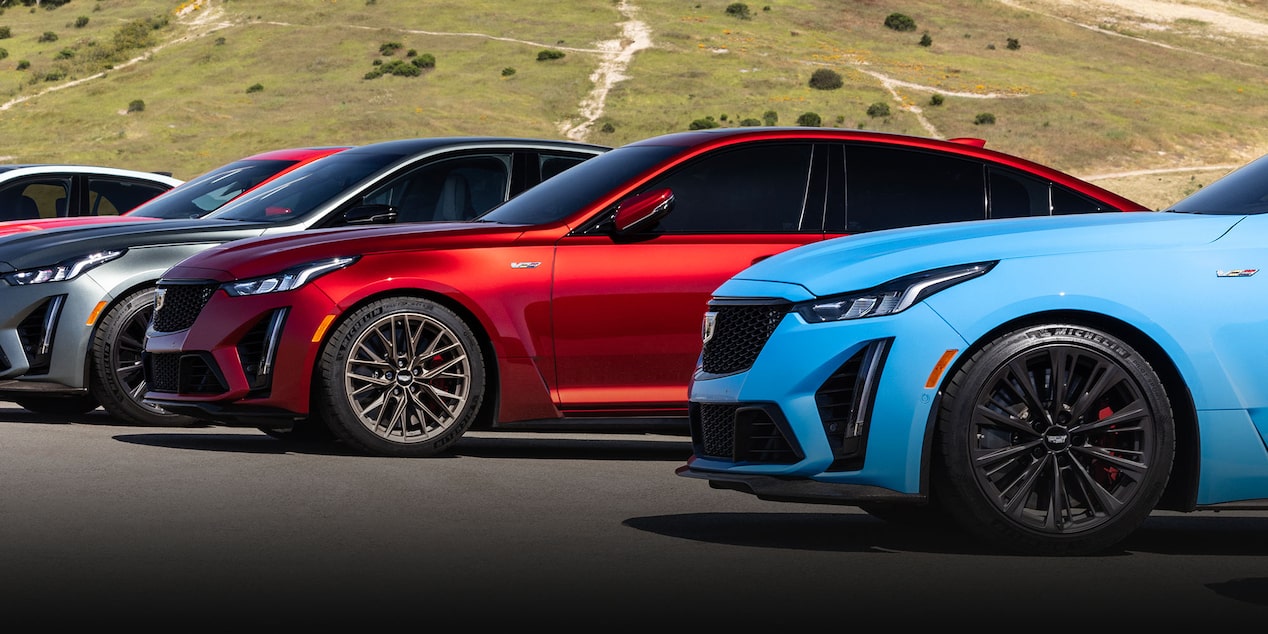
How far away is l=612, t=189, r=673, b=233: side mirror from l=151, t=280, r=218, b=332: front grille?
6.70 ft

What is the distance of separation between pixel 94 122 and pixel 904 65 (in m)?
47.6

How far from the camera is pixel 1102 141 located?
296 feet

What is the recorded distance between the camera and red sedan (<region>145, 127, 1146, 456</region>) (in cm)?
889

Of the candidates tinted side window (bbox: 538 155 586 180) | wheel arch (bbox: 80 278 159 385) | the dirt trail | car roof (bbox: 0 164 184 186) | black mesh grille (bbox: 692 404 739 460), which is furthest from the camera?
the dirt trail

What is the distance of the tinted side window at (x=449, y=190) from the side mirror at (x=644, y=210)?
246 centimetres

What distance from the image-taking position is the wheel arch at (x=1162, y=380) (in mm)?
6086

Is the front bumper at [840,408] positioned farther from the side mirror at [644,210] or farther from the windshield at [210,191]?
the windshield at [210,191]

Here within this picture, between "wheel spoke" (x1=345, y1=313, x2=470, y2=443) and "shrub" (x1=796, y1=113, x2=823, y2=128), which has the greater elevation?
"shrub" (x1=796, y1=113, x2=823, y2=128)

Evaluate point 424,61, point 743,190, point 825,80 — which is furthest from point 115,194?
point 424,61

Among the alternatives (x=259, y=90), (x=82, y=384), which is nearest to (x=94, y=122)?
(x=259, y=90)

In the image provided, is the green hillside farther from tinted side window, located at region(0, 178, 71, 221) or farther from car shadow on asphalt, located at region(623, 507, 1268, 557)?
car shadow on asphalt, located at region(623, 507, 1268, 557)

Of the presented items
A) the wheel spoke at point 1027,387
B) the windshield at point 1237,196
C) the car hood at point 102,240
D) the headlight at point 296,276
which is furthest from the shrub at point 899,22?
the wheel spoke at point 1027,387

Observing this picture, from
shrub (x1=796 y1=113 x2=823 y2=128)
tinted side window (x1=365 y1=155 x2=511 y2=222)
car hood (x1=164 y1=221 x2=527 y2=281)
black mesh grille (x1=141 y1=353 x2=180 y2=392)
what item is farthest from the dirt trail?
car hood (x1=164 y1=221 x2=527 y2=281)

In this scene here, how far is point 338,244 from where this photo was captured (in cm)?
900
